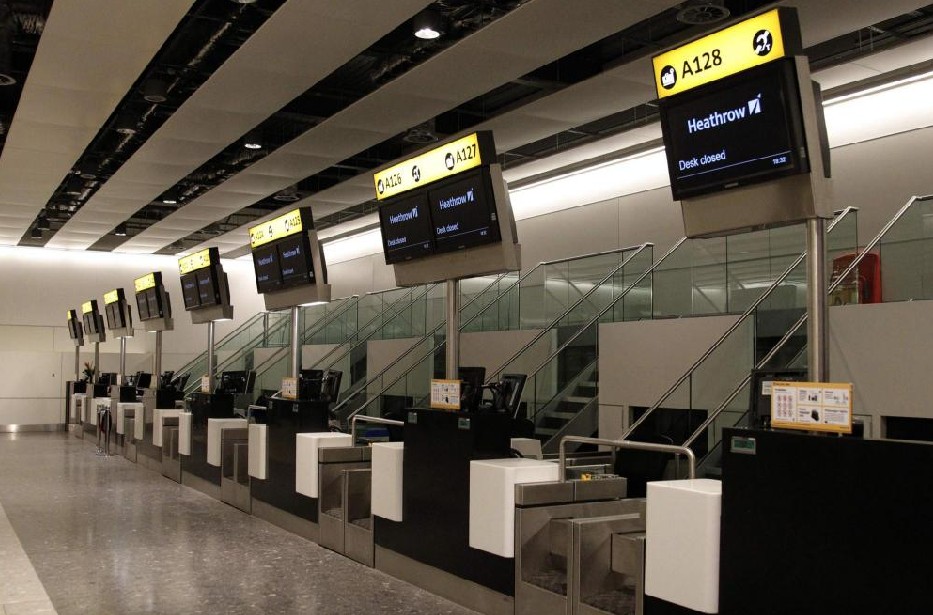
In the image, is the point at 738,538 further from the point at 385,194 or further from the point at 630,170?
the point at 630,170

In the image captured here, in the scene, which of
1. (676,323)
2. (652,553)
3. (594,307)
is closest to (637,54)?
(676,323)

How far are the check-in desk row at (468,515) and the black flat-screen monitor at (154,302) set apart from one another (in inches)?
259

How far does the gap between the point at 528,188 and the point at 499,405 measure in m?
10.3

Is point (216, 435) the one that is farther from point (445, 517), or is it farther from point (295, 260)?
point (445, 517)

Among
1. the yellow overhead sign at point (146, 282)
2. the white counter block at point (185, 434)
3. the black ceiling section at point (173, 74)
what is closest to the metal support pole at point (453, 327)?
the black ceiling section at point (173, 74)

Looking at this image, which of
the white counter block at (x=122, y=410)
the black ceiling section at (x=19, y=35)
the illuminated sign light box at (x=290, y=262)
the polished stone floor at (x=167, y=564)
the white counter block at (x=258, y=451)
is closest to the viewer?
the polished stone floor at (x=167, y=564)

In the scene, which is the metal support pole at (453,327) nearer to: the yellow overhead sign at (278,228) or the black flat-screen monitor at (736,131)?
the black flat-screen monitor at (736,131)

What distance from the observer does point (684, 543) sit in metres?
4.30

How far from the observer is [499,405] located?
7406 millimetres

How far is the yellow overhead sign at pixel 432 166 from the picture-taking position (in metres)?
6.51

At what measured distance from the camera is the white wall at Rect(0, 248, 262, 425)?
915 inches

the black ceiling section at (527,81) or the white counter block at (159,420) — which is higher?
the black ceiling section at (527,81)

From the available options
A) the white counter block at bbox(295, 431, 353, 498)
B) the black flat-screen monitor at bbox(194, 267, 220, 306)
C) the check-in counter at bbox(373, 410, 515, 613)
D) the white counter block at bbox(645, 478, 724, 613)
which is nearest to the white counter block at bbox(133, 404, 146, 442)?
the black flat-screen monitor at bbox(194, 267, 220, 306)

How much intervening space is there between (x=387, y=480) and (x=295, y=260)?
331 cm
